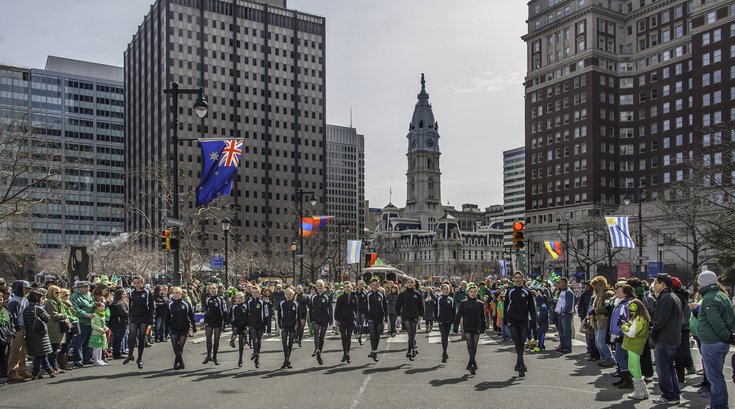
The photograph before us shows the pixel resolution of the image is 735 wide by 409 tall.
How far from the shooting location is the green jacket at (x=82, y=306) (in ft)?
62.3

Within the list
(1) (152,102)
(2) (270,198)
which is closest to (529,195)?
(2) (270,198)

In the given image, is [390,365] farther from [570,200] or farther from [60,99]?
[60,99]

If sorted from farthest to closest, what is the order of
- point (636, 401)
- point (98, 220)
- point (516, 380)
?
point (98, 220) → point (516, 380) → point (636, 401)

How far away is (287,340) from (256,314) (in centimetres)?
103

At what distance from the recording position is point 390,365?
18.7m

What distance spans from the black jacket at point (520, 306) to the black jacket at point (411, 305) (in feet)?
11.8

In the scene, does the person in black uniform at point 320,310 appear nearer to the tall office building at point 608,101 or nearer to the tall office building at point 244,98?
the tall office building at point 608,101

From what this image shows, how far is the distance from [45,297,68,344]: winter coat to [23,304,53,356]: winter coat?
2.53 ft

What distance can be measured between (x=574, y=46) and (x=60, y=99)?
106 meters

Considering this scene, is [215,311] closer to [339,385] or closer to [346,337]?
[346,337]

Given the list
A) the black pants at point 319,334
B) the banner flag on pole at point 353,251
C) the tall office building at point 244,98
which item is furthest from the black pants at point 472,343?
the tall office building at point 244,98

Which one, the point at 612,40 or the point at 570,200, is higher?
the point at 612,40

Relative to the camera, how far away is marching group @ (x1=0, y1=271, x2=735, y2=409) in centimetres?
1295

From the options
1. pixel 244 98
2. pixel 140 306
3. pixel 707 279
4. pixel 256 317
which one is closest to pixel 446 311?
pixel 256 317
